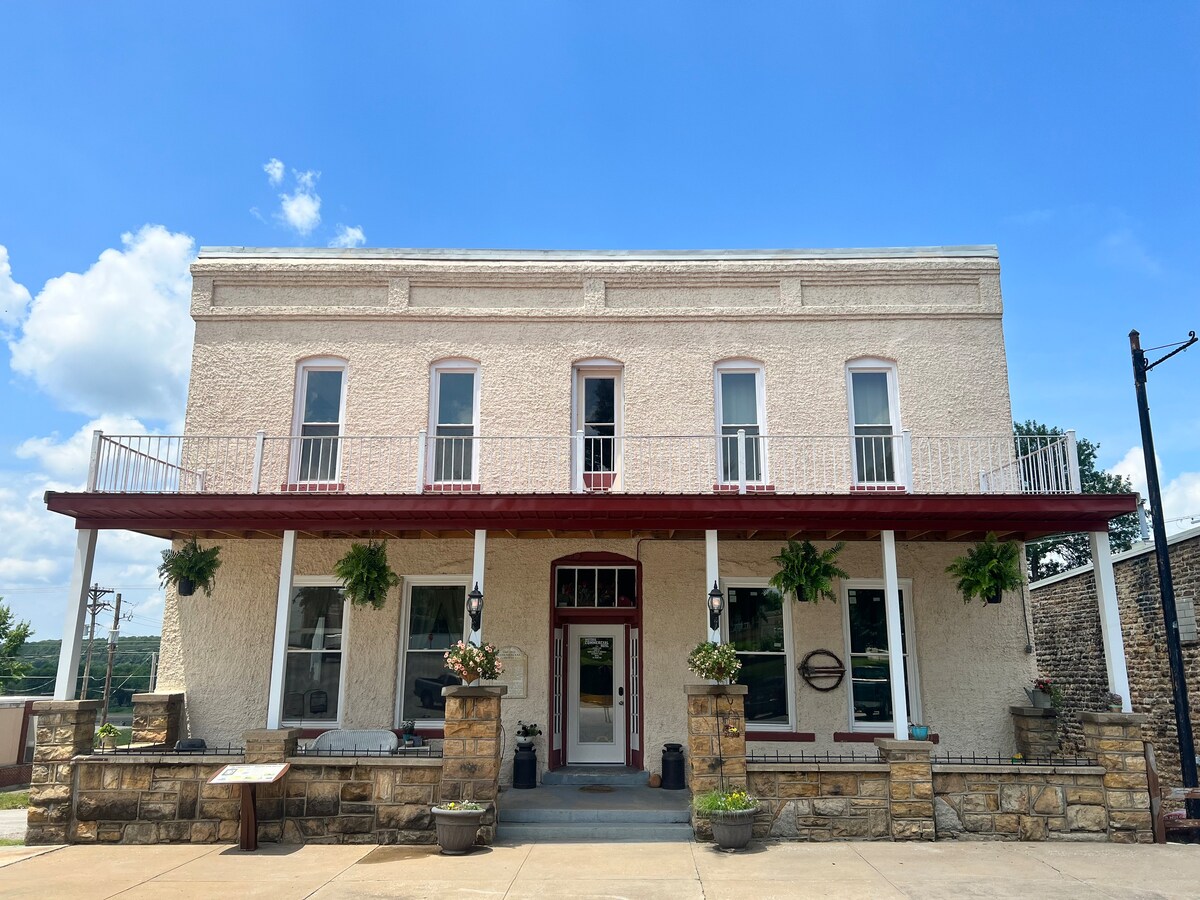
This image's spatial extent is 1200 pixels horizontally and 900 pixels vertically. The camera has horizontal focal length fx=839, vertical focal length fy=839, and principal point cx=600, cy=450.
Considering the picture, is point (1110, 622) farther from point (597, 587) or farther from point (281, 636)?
point (281, 636)

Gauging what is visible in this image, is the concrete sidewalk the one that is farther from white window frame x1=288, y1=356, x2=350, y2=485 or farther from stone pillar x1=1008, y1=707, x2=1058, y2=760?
white window frame x1=288, y1=356, x2=350, y2=485

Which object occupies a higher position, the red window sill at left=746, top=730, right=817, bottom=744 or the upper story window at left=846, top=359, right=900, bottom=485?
the upper story window at left=846, top=359, right=900, bottom=485

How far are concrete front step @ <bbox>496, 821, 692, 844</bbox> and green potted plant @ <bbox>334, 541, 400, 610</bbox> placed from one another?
10.7 feet

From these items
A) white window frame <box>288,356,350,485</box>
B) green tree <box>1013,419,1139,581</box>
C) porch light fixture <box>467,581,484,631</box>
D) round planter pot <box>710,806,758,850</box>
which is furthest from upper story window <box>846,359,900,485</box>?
green tree <box>1013,419,1139,581</box>

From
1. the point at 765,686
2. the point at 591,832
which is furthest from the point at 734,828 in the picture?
the point at 765,686

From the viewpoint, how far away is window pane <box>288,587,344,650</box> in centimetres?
1177

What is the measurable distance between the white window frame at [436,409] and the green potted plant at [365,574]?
5.28 ft

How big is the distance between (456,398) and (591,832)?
20.9ft

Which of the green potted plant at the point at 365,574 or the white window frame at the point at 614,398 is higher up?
the white window frame at the point at 614,398

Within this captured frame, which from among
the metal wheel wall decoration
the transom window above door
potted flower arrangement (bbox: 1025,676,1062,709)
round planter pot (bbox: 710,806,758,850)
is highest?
the transom window above door

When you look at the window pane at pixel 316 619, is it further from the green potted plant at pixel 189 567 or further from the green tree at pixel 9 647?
the green tree at pixel 9 647

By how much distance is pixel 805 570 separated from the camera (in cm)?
1048

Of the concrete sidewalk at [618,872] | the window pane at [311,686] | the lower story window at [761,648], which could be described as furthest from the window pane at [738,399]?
the window pane at [311,686]

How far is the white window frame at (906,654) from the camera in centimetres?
1137
